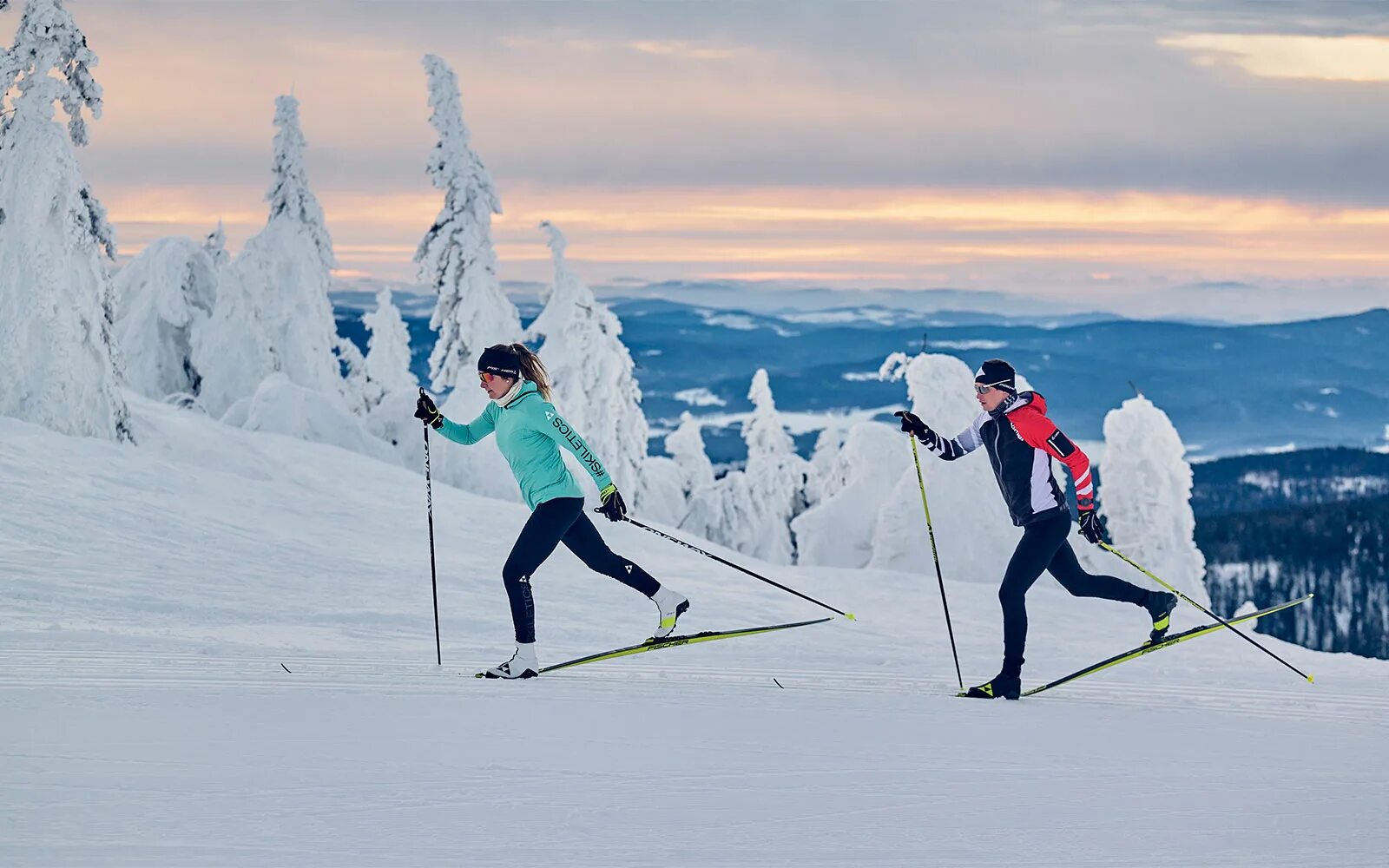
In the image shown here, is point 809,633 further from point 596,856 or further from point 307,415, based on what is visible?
point 307,415

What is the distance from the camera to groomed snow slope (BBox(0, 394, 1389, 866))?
4.96m

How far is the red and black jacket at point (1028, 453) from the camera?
786 cm

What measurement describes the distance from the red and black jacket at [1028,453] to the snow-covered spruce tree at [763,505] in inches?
1247

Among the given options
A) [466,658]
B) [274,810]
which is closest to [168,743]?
[274,810]

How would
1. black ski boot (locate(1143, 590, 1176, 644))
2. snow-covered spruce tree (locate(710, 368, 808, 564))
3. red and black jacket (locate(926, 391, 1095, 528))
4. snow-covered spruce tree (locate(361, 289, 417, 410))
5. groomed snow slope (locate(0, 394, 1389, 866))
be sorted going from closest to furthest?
1. groomed snow slope (locate(0, 394, 1389, 866))
2. red and black jacket (locate(926, 391, 1095, 528))
3. black ski boot (locate(1143, 590, 1176, 644))
4. snow-covered spruce tree (locate(710, 368, 808, 564))
5. snow-covered spruce tree (locate(361, 289, 417, 410))

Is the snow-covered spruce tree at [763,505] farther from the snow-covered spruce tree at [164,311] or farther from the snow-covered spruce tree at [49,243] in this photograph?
the snow-covered spruce tree at [49,243]

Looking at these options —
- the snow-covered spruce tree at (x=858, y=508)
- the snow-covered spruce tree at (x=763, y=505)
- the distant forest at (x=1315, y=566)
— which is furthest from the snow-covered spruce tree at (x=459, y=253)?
the distant forest at (x=1315, y=566)

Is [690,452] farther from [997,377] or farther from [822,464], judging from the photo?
[997,377]

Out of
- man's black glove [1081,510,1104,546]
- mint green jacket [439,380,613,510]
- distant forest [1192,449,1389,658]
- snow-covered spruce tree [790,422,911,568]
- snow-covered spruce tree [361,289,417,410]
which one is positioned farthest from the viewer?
distant forest [1192,449,1389,658]

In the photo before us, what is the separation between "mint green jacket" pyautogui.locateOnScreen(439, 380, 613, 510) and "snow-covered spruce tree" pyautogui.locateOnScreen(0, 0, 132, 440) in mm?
13809

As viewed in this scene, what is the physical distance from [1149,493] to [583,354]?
1790 centimetres

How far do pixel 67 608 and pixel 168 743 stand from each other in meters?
4.43

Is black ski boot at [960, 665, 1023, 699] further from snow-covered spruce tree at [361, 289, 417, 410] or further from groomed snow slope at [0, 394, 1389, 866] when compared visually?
snow-covered spruce tree at [361, 289, 417, 410]

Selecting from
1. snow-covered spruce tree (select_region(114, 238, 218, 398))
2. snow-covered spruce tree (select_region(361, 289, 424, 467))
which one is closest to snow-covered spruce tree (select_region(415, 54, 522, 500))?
snow-covered spruce tree (select_region(361, 289, 424, 467))
